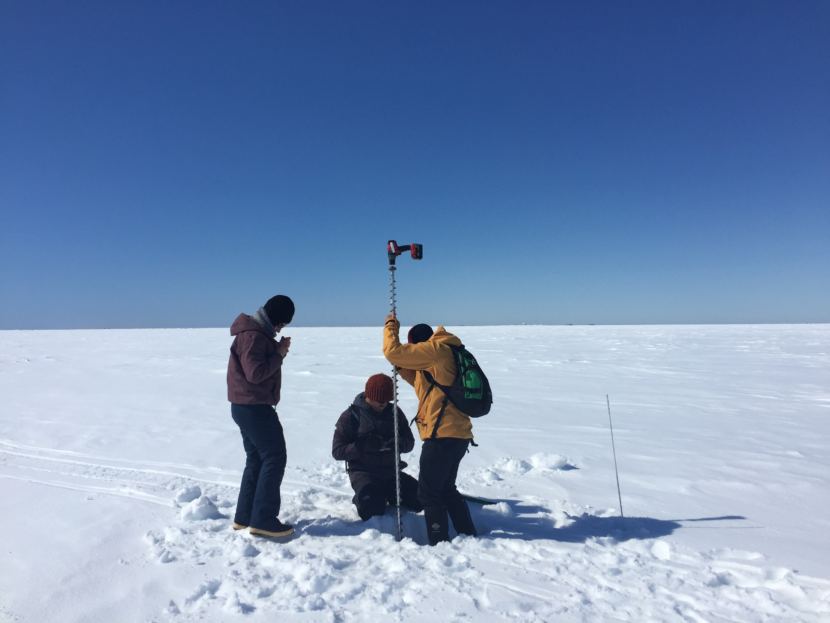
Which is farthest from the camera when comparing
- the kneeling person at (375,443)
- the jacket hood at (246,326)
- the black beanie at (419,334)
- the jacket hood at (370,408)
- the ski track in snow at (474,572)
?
the jacket hood at (370,408)

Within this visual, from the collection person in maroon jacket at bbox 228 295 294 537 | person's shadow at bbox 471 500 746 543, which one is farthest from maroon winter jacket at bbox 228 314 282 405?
person's shadow at bbox 471 500 746 543

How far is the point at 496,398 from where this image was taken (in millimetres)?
9578

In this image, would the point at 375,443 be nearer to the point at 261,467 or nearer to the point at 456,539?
the point at 261,467

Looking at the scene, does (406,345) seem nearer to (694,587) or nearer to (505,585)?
(505,585)

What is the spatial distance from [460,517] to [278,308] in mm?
2098

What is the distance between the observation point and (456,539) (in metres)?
3.32

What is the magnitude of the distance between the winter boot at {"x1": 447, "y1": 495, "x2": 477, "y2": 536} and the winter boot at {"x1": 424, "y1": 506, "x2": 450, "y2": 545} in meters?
0.13

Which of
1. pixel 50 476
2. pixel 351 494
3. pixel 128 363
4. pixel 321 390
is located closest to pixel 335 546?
pixel 351 494

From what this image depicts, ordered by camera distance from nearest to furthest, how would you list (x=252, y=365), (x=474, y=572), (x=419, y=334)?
(x=474, y=572)
(x=252, y=365)
(x=419, y=334)

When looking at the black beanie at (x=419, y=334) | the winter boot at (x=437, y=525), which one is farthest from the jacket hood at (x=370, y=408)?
the winter boot at (x=437, y=525)

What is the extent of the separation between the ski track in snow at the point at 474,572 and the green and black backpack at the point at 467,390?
3.14 feet

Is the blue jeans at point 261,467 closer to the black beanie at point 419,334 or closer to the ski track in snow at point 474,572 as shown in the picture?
the ski track in snow at point 474,572

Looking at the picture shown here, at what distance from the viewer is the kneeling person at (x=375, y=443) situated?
13.2 feet

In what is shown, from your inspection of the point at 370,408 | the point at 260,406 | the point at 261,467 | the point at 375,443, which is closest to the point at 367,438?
the point at 375,443
